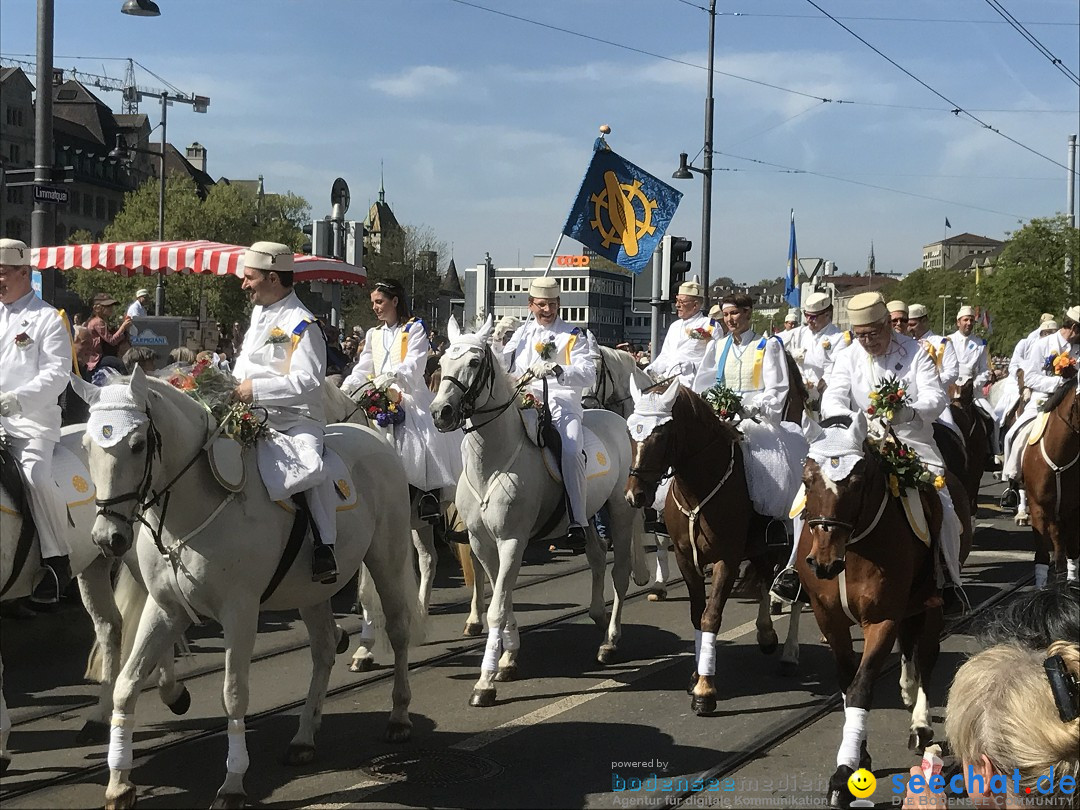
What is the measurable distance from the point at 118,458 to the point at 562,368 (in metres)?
4.97

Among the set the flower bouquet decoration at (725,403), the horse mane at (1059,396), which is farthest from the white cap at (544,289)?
the horse mane at (1059,396)

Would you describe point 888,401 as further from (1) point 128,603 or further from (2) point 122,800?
(2) point 122,800

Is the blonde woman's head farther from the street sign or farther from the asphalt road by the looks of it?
the street sign

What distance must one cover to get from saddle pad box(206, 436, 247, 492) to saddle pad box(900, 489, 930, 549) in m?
3.90

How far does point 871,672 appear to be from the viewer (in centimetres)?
682

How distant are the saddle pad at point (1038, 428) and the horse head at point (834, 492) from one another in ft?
20.4

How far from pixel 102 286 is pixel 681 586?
5110cm

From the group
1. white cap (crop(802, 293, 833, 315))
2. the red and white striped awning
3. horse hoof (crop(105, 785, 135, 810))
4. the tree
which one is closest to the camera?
horse hoof (crop(105, 785, 135, 810))

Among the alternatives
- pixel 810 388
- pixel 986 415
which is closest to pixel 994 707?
pixel 810 388

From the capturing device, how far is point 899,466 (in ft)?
24.2

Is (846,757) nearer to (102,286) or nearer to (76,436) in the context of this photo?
(76,436)

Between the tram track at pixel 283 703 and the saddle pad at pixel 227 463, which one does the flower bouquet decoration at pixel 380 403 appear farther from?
the saddle pad at pixel 227 463

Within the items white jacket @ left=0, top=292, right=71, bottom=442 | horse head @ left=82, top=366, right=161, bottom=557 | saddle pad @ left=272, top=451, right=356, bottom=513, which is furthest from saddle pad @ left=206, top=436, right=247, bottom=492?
white jacket @ left=0, top=292, right=71, bottom=442

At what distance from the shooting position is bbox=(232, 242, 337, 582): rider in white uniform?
702 cm
